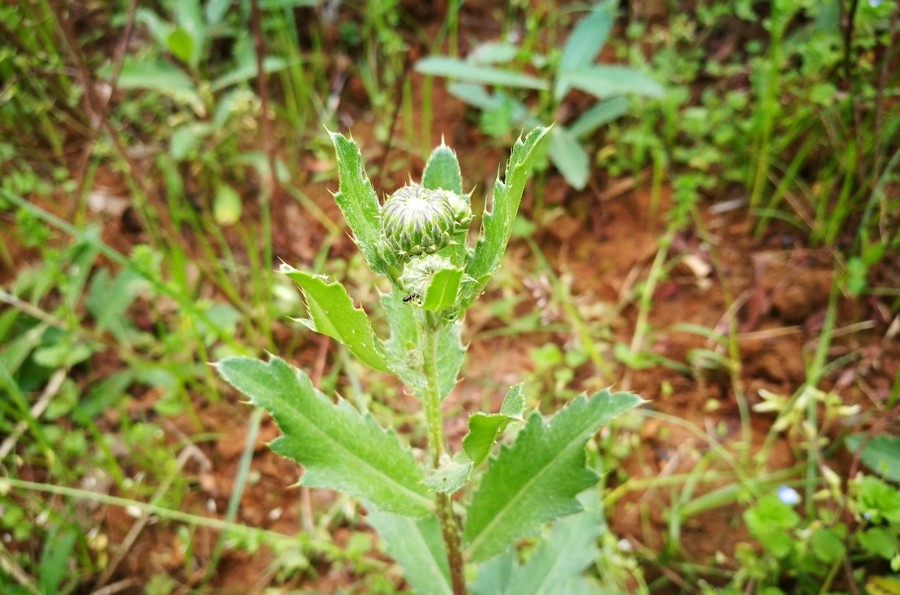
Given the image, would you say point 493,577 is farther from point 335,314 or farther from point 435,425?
point 335,314

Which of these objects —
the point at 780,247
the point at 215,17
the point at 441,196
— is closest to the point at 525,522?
the point at 441,196

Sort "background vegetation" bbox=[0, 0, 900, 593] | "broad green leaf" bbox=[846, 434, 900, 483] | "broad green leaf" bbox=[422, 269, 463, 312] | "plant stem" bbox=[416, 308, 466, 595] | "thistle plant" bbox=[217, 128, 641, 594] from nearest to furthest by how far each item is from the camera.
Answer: "broad green leaf" bbox=[422, 269, 463, 312] → "thistle plant" bbox=[217, 128, 641, 594] → "plant stem" bbox=[416, 308, 466, 595] → "broad green leaf" bbox=[846, 434, 900, 483] → "background vegetation" bbox=[0, 0, 900, 593]

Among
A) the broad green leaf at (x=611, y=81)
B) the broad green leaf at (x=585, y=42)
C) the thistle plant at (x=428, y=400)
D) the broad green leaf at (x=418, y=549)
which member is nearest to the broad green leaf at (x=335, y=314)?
the thistle plant at (x=428, y=400)

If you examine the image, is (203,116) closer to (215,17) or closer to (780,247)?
(215,17)

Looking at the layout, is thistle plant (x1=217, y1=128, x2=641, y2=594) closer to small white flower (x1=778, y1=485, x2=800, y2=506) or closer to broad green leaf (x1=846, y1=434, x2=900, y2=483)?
small white flower (x1=778, y1=485, x2=800, y2=506)

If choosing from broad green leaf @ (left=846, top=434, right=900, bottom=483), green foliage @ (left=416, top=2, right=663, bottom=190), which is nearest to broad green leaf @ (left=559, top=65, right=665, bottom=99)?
green foliage @ (left=416, top=2, right=663, bottom=190)

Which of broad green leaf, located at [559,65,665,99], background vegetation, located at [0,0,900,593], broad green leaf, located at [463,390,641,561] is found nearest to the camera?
broad green leaf, located at [463,390,641,561]
